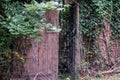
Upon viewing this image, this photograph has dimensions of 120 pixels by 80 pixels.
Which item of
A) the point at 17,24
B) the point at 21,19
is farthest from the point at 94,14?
the point at 17,24

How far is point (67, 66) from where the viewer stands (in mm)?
7809

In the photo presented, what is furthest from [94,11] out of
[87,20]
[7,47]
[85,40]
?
[7,47]

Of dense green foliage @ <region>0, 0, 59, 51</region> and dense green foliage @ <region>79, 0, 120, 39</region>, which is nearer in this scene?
dense green foliage @ <region>0, 0, 59, 51</region>

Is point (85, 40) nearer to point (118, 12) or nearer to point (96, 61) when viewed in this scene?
point (96, 61)

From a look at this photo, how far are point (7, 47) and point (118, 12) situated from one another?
4345 mm

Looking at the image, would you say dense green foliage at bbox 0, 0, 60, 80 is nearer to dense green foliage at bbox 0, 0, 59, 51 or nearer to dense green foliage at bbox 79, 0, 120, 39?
dense green foliage at bbox 0, 0, 59, 51

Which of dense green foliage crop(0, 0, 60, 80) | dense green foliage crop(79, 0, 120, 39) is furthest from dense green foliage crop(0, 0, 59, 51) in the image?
dense green foliage crop(79, 0, 120, 39)

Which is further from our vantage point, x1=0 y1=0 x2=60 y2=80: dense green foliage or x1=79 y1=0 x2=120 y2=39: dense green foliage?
x1=79 y1=0 x2=120 y2=39: dense green foliage

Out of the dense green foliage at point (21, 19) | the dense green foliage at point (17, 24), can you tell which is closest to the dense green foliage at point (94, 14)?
the dense green foliage at point (17, 24)

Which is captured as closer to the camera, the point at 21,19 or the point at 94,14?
the point at 21,19

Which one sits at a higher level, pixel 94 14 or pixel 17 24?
pixel 94 14

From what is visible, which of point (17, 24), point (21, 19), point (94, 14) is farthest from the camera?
point (94, 14)

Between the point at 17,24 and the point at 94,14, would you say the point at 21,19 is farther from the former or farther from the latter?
the point at 94,14

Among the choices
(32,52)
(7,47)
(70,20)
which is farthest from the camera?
(70,20)
